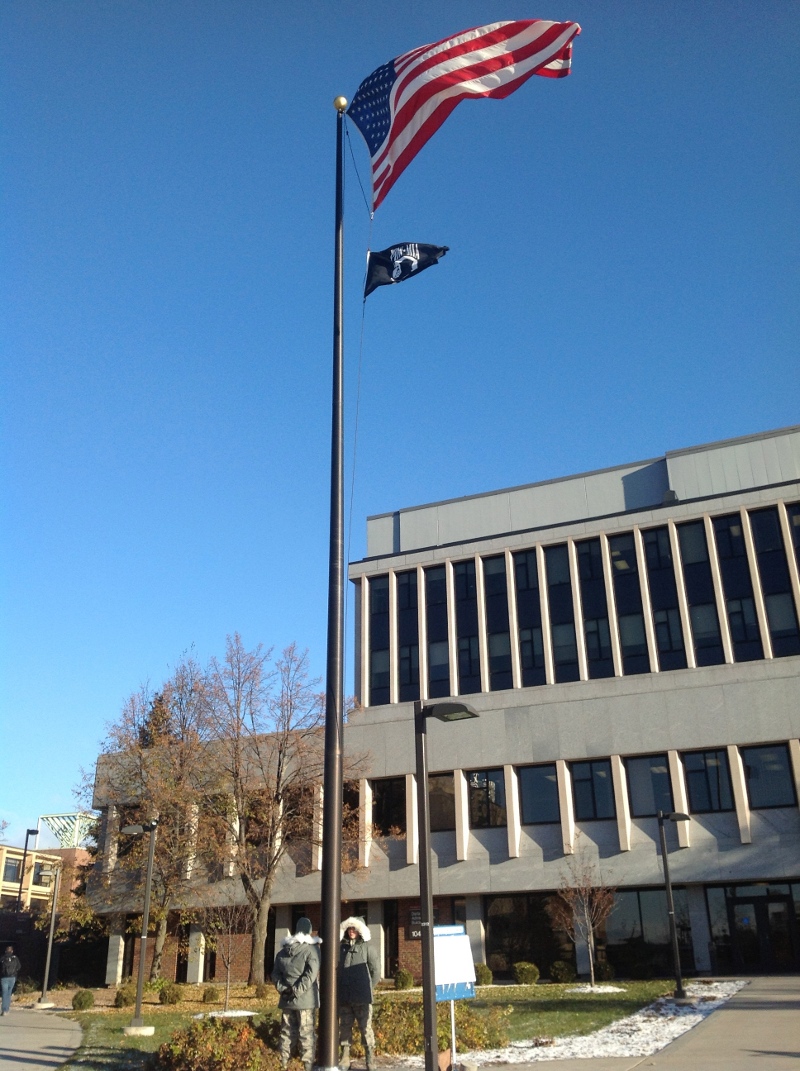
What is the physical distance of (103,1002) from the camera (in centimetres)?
3088

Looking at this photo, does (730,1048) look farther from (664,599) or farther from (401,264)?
(664,599)

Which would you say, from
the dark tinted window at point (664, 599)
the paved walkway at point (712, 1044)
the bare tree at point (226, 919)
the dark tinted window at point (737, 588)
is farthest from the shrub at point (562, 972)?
the dark tinted window at point (737, 588)

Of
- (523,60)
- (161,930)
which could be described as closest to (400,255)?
(523,60)

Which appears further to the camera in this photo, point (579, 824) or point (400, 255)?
point (579, 824)

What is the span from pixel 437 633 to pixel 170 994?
2225 centimetres

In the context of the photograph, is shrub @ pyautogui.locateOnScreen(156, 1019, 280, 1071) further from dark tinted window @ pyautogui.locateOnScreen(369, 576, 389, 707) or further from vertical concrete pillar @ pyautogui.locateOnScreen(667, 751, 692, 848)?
dark tinted window @ pyautogui.locateOnScreen(369, 576, 389, 707)

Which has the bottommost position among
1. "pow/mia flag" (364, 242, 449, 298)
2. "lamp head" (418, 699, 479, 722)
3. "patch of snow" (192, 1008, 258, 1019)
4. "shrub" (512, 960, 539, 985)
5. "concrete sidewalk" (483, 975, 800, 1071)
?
"patch of snow" (192, 1008, 258, 1019)

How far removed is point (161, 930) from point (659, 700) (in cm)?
2013

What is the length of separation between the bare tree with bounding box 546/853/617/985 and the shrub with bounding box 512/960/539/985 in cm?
169

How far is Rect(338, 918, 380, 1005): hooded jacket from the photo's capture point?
12.6 metres

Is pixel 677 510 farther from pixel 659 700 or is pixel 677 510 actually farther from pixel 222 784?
pixel 222 784

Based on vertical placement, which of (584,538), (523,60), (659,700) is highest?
(584,538)

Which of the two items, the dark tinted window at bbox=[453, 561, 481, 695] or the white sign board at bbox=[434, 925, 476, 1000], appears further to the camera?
the dark tinted window at bbox=[453, 561, 481, 695]

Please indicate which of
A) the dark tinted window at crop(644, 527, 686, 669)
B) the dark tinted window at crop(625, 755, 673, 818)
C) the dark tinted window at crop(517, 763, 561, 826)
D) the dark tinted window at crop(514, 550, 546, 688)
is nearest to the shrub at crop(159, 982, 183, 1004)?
the dark tinted window at crop(517, 763, 561, 826)
